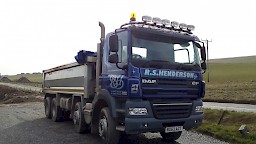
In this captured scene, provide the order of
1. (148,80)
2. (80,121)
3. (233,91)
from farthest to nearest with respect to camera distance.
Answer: (233,91) → (80,121) → (148,80)

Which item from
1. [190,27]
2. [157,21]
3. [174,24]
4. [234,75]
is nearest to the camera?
[157,21]

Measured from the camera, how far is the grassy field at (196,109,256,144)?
8273mm

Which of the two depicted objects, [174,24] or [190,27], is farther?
[190,27]

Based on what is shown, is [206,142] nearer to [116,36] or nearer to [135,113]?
[135,113]

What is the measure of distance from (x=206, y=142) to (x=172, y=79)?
248cm

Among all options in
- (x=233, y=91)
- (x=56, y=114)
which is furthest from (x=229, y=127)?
(x=233, y=91)

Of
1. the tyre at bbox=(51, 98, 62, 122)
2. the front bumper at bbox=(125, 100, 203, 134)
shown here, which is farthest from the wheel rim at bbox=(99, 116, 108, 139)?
the tyre at bbox=(51, 98, 62, 122)

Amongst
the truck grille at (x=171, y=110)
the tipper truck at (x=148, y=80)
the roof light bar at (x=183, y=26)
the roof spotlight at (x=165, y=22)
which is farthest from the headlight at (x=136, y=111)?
the roof light bar at (x=183, y=26)

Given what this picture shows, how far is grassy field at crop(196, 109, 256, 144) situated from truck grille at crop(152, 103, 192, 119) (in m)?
2.15

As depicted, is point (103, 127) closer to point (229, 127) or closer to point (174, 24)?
point (174, 24)

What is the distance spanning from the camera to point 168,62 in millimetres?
6949

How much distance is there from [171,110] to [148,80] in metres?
0.96

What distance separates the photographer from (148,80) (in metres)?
6.55

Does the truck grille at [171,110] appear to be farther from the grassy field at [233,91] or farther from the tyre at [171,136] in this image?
the grassy field at [233,91]
